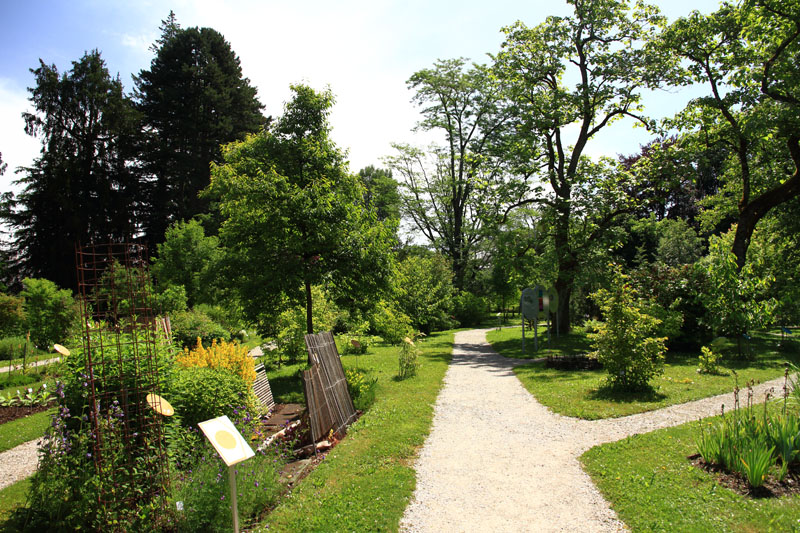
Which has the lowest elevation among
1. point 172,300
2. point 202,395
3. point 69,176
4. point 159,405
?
point 202,395

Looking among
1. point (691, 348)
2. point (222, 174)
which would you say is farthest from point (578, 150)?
point (222, 174)

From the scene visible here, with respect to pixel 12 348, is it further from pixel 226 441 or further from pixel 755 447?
pixel 755 447

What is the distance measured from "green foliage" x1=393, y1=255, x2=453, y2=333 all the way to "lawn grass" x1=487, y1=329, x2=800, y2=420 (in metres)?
Result: 11.8

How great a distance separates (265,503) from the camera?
480cm

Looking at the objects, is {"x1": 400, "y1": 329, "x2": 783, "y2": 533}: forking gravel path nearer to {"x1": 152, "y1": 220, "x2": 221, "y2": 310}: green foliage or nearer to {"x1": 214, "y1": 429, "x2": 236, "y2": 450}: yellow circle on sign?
{"x1": 214, "y1": 429, "x2": 236, "y2": 450}: yellow circle on sign

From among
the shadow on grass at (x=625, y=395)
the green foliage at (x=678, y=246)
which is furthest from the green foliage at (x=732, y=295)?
the green foliage at (x=678, y=246)

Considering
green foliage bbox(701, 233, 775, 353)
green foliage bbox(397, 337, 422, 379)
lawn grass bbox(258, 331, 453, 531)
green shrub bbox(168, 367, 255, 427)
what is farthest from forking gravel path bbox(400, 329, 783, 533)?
green shrub bbox(168, 367, 255, 427)

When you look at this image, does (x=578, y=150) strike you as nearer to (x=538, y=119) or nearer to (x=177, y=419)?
(x=538, y=119)

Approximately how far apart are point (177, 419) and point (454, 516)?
3.21m

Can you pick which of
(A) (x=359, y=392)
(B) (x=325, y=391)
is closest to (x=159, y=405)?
(B) (x=325, y=391)

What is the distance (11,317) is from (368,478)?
19083 mm

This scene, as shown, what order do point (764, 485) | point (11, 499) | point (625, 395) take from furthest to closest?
1. point (625, 395)
2. point (11, 499)
3. point (764, 485)

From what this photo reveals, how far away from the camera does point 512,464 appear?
20.0 ft

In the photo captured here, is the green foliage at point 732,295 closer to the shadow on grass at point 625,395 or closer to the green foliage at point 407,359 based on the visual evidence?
the shadow on grass at point 625,395
